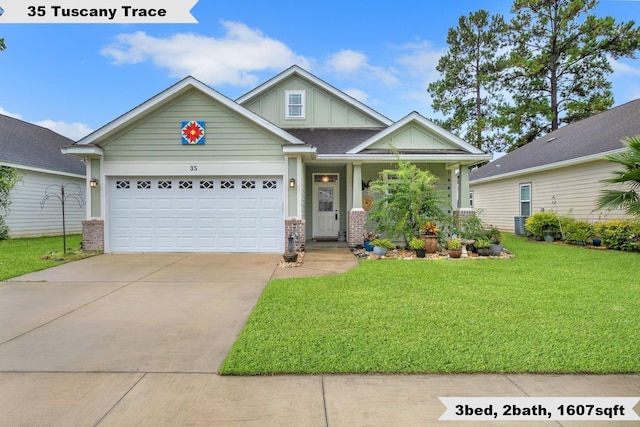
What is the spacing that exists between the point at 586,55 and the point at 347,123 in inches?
724

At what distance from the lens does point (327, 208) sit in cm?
1312

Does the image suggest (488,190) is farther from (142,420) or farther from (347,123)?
(142,420)

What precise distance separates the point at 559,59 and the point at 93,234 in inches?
1102

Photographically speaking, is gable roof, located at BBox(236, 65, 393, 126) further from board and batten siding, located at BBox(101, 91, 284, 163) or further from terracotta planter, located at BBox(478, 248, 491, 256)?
terracotta planter, located at BBox(478, 248, 491, 256)

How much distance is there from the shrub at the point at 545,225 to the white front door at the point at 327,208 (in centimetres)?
768

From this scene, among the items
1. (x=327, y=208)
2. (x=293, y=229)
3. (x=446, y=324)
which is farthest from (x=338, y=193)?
(x=446, y=324)

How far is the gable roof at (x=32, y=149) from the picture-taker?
14219 mm

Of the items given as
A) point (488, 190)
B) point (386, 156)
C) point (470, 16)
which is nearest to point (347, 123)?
point (386, 156)

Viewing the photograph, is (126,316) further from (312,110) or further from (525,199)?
(525,199)

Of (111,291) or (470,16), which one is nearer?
(111,291)

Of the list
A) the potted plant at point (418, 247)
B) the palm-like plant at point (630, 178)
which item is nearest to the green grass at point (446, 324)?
the palm-like plant at point (630, 178)

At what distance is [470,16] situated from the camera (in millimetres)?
24797

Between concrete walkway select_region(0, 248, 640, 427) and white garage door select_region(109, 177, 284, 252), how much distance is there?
200 inches

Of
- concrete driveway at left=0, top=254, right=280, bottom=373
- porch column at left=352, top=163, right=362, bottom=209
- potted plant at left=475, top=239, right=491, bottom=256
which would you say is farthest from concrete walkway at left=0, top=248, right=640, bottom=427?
potted plant at left=475, top=239, right=491, bottom=256
